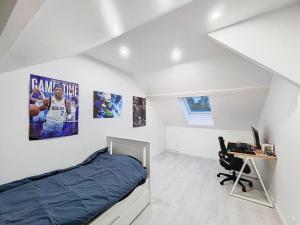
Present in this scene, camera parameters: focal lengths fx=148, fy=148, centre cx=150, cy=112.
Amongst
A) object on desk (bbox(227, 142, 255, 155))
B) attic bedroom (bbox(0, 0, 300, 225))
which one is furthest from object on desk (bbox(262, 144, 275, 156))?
object on desk (bbox(227, 142, 255, 155))

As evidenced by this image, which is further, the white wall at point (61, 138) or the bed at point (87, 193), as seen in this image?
the white wall at point (61, 138)

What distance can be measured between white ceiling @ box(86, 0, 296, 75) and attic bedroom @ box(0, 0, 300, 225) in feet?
0.05

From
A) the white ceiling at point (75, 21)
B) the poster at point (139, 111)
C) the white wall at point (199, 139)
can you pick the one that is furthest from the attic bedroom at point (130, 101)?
the white wall at point (199, 139)

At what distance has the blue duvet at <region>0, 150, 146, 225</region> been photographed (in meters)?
1.23

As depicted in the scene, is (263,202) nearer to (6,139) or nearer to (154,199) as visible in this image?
(154,199)

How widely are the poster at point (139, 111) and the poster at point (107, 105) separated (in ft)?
1.79

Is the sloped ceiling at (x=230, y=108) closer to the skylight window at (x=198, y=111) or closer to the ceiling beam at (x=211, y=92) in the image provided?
the ceiling beam at (x=211, y=92)

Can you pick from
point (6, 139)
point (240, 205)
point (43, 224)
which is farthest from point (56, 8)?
point (240, 205)

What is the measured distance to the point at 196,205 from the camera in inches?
88.0

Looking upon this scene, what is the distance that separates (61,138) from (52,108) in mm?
475

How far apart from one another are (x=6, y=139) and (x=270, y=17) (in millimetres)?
3218

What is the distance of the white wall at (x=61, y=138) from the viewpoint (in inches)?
68.6

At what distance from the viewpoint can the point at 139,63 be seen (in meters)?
2.99

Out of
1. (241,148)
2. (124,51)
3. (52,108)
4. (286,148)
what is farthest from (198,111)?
(52,108)
